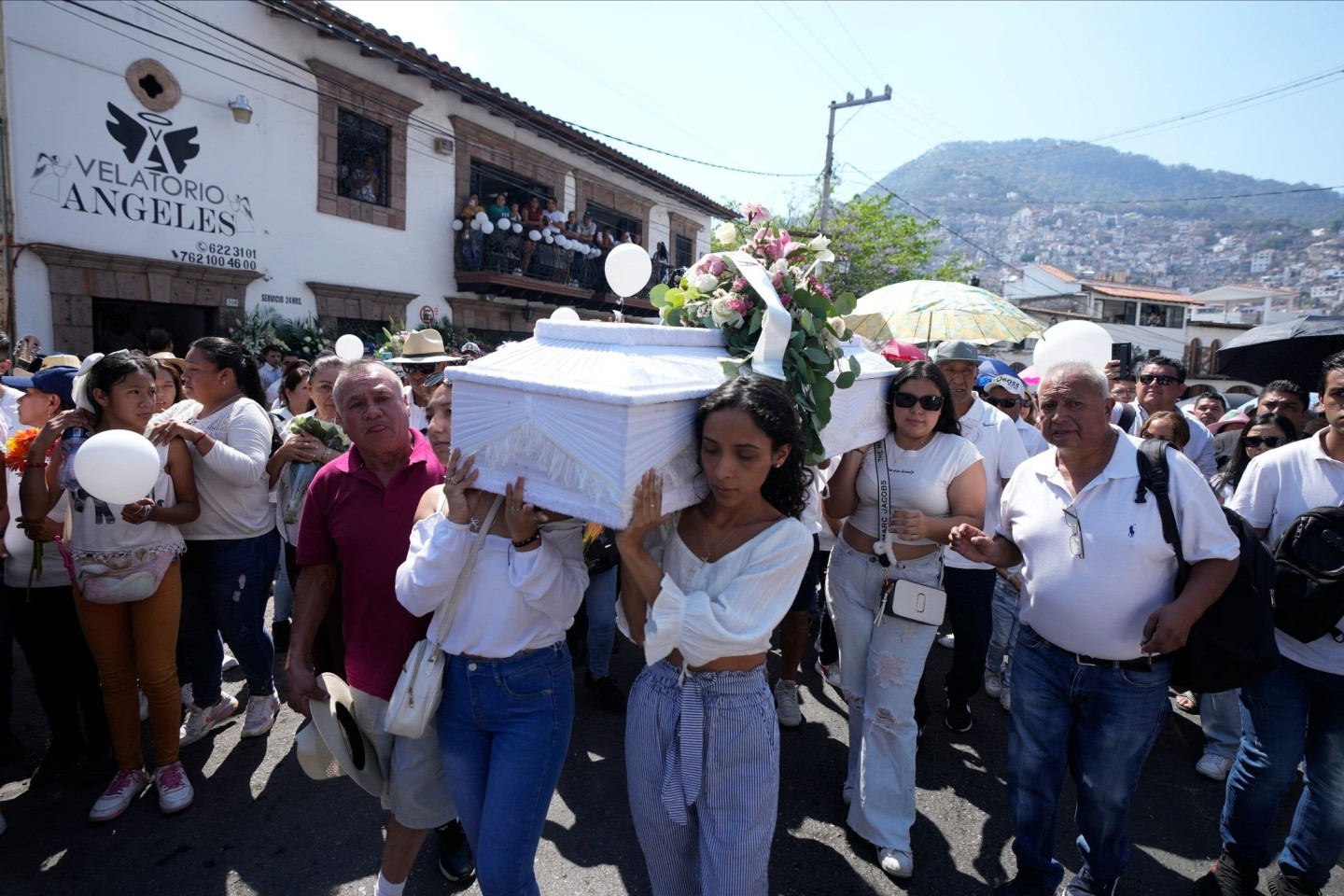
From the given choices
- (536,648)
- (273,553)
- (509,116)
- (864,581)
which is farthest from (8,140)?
(864,581)

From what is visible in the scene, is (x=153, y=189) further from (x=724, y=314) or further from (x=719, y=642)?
(x=719, y=642)

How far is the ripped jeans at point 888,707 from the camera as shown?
278 cm

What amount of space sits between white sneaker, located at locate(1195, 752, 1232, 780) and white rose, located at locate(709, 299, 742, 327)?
3598mm

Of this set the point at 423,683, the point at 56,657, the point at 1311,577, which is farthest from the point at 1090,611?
the point at 56,657

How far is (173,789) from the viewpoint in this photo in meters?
3.00

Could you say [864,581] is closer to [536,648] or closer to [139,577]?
[536,648]

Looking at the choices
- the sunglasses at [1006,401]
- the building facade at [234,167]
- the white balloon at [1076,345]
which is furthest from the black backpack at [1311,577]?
the building facade at [234,167]

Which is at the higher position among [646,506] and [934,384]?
[934,384]

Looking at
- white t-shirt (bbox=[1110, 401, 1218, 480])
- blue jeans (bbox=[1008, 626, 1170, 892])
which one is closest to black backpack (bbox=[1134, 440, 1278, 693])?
blue jeans (bbox=[1008, 626, 1170, 892])

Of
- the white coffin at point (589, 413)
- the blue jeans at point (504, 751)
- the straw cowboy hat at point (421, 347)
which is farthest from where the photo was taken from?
the straw cowboy hat at point (421, 347)

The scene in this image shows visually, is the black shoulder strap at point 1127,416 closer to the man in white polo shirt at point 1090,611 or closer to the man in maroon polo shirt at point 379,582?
the man in white polo shirt at point 1090,611

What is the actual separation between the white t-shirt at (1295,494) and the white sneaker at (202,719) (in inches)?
190

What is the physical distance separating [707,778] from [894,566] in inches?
53.4

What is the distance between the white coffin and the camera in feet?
4.99
